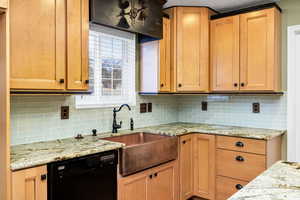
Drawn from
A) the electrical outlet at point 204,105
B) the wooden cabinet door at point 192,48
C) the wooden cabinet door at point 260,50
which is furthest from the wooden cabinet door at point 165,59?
the wooden cabinet door at point 260,50

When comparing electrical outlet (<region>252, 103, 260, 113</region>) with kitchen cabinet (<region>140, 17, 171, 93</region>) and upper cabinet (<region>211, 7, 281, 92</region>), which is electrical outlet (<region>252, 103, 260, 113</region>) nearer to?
upper cabinet (<region>211, 7, 281, 92</region>)

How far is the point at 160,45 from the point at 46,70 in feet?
4.78

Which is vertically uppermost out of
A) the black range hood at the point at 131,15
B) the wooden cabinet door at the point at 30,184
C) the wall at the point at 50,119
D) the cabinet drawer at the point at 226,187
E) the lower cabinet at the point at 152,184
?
the black range hood at the point at 131,15

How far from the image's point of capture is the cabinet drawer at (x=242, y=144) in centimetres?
253

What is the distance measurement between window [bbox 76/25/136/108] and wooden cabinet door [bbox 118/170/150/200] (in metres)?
0.86

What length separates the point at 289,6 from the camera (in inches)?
113

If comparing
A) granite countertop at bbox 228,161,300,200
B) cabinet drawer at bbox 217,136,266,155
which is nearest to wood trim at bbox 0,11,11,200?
granite countertop at bbox 228,161,300,200

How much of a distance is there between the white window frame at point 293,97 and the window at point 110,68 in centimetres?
178

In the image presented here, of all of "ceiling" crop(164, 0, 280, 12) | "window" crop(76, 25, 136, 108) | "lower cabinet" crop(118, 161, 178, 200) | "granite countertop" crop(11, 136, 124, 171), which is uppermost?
"ceiling" crop(164, 0, 280, 12)

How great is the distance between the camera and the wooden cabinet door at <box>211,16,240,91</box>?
9.71 ft

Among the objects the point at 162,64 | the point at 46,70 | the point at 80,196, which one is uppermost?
the point at 162,64

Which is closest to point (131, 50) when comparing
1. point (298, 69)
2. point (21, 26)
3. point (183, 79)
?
point (183, 79)

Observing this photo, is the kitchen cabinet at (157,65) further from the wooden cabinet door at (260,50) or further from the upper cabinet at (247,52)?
the wooden cabinet door at (260,50)

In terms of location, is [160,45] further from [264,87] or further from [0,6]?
[0,6]
